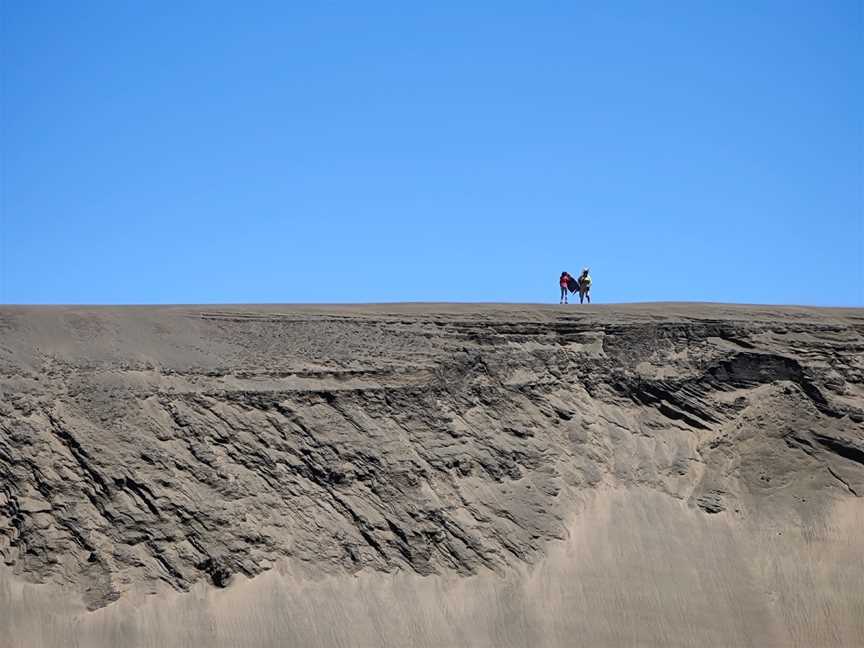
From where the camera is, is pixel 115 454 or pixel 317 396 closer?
pixel 115 454

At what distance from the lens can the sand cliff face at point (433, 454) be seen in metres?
21.6

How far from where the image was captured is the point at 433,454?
23.5m

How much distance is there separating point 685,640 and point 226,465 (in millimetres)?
8051

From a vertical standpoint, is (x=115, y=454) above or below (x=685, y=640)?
above

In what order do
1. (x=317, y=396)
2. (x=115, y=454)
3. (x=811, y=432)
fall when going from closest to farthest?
(x=115, y=454), (x=317, y=396), (x=811, y=432)

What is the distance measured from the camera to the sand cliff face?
21594 mm

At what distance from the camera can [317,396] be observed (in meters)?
23.5

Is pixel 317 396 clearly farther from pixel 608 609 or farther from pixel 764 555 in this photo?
pixel 764 555

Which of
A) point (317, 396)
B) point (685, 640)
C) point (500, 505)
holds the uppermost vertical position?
point (317, 396)

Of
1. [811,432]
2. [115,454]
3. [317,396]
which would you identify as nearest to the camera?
[115,454]

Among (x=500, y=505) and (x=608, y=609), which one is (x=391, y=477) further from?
(x=608, y=609)

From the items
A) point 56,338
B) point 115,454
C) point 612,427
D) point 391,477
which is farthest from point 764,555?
point 56,338

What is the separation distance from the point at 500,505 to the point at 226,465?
473 centimetres

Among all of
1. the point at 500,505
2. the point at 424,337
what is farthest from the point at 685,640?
the point at 424,337
